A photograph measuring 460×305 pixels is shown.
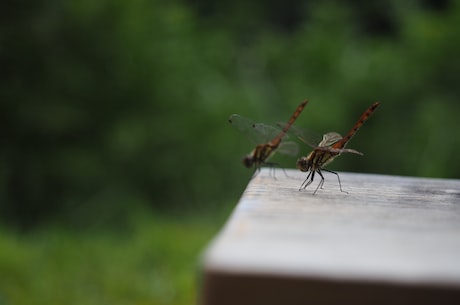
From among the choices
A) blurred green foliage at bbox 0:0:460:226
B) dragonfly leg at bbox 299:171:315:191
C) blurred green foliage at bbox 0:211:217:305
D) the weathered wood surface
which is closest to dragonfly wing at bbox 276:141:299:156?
dragonfly leg at bbox 299:171:315:191

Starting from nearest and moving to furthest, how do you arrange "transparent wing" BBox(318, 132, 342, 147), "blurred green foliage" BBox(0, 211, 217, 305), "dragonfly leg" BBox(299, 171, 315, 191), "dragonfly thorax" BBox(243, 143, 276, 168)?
1. "dragonfly leg" BBox(299, 171, 315, 191)
2. "transparent wing" BBox(318, 132, 342, 147)
3. "dragonfly thorax" BBox(243, 143, 276, 168)
4. "blurred green foliage" BBox(0, 211, 217, 305)

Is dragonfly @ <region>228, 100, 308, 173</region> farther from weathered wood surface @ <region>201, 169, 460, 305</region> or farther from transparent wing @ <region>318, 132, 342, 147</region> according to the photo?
weathered wood surface @ <region>201, 169, 460, 305</region>

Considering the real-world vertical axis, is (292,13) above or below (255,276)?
below

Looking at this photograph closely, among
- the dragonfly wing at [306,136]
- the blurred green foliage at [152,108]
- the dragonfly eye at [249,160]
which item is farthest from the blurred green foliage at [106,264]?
→ the dragonfly wing at [306,136]

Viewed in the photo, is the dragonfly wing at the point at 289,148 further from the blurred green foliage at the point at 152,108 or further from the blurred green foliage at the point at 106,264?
the blurred green foliage at the point at 152,108

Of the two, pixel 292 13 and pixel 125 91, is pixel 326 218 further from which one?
pixel 292 13

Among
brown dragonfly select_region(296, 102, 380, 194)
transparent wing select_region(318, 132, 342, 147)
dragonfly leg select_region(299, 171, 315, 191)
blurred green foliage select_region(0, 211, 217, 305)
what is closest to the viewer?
dragonfly leg select_region(299, 171, 315, 191)

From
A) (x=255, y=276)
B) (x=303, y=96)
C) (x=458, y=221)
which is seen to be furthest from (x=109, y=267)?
(x=255, y=276)
